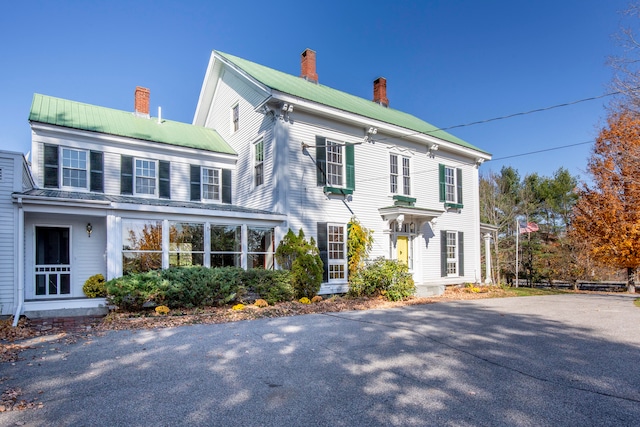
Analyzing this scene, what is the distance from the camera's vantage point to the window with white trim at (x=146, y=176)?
13.2m

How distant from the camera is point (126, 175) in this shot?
12.9 metres

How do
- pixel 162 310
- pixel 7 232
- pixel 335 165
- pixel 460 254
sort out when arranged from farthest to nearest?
pixel 460 254
pixel 335 165
pixel 162 310
pixel 7 232

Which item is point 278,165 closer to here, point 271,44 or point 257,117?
point 257,117

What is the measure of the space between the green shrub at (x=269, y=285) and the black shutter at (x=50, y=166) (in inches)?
267

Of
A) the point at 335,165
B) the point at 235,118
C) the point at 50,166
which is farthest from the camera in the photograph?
the point at 235,118

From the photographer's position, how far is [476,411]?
353 centimetres

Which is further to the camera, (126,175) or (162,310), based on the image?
(126,175)

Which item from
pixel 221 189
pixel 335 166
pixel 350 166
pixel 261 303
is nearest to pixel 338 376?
pixel 261 303

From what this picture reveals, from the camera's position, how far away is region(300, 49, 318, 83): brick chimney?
1673cm

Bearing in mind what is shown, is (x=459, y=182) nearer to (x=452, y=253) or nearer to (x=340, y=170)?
(x=452, y=253)

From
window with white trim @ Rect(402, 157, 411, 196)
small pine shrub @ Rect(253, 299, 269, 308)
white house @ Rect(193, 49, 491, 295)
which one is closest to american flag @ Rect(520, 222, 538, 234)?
white house @ Rect(193, 49, 491, 295)

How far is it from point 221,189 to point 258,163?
2.15 meters

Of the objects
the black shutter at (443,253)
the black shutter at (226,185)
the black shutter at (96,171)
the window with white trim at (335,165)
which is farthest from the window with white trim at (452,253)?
the black shutter at (96,171)

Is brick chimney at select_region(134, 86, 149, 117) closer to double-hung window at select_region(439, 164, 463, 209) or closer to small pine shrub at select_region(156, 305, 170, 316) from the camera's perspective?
small pine shrub at select_region(156, 305, 170, 316)
